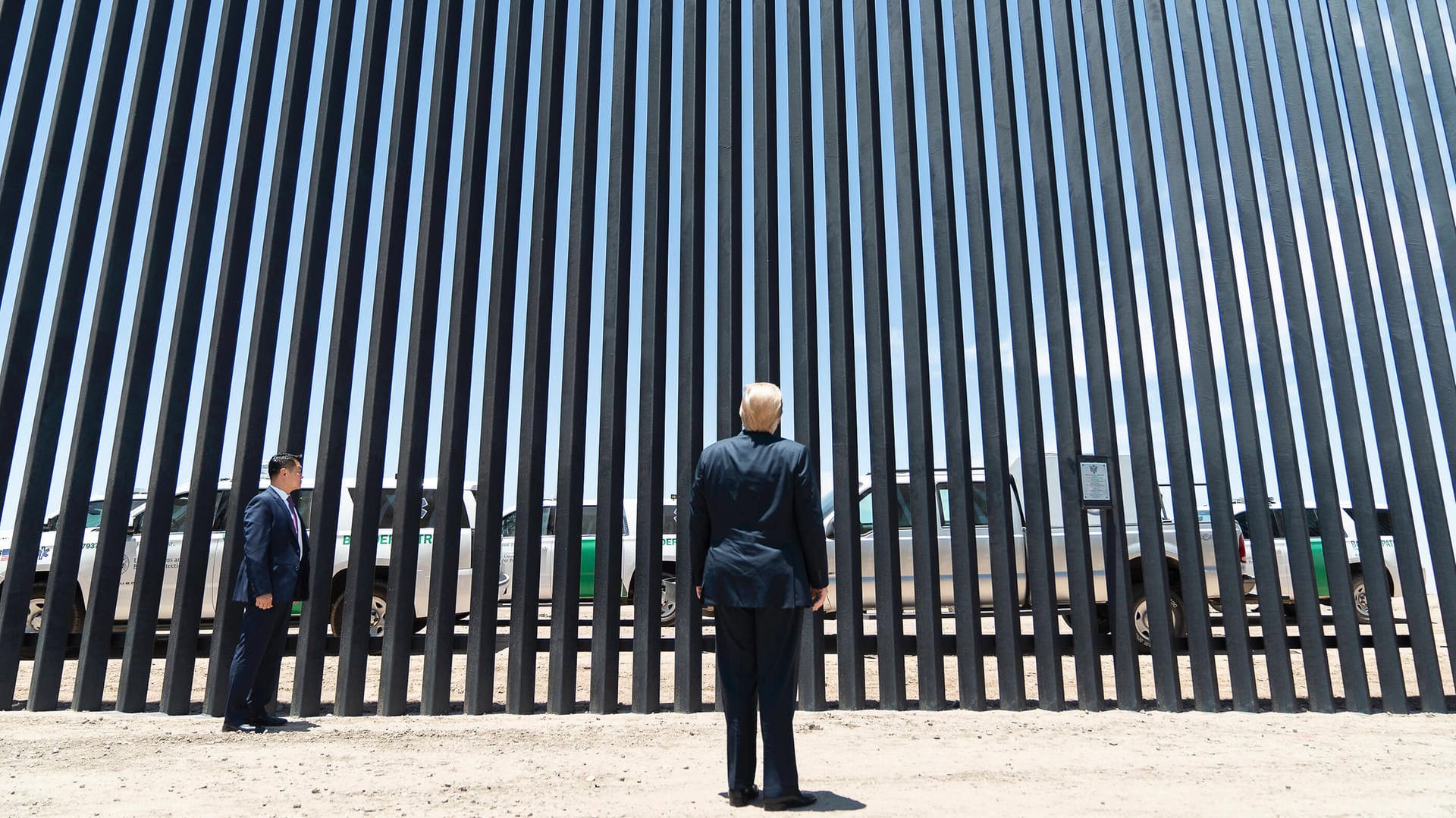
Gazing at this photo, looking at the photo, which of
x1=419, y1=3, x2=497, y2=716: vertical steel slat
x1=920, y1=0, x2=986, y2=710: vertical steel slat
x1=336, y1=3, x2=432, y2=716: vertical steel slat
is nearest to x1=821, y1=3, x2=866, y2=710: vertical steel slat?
x1=920, y1=0, x2=986, y2=710: vertical steel slat

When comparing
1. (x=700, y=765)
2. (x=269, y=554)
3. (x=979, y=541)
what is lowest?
(x=700, y=765)

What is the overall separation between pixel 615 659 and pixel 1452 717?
431 cm

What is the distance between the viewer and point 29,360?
4.88m

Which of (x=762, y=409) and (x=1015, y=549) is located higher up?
(x=762, y=409)

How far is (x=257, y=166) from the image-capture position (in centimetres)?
511

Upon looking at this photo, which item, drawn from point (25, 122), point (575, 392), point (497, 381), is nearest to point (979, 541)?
point (575, 392)

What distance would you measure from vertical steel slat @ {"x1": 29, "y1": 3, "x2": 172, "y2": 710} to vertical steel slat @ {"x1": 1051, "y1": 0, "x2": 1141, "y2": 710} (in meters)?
5.20

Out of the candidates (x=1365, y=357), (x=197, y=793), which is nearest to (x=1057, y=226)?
(x=1365, y=357)

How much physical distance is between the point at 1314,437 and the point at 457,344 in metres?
4.65

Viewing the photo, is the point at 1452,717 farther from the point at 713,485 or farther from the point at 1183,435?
the point at 713,485

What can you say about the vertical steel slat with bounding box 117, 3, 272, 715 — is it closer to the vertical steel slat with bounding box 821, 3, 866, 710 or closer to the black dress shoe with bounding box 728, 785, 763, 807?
the vertical steel slat with bounding box 821, 3, 866, 710

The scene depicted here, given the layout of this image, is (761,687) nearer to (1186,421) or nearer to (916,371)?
(916,371)

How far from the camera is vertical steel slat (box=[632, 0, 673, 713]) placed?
183 inches

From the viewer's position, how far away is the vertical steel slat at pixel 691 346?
181 inches
